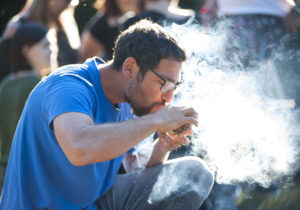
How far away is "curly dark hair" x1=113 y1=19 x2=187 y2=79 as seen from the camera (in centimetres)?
270

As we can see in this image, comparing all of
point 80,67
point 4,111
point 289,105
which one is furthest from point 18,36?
point 289,105

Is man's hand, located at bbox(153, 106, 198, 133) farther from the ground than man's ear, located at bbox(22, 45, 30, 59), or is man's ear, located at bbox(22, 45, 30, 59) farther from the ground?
man's hand, located at bbox(153, 106, 198, 133)

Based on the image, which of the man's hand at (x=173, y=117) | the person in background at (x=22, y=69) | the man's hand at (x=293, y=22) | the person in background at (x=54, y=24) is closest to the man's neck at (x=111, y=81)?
the man's hand at (x=173, y=117)

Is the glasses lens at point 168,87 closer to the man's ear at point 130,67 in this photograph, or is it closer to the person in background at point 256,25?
the man's ear at point 130,67

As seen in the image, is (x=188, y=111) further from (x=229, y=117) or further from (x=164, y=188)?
(x=229, y=117)

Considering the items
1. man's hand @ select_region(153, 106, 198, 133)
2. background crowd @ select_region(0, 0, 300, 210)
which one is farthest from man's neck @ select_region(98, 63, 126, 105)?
background crowd @ select_region(0, 0, 300, 210)

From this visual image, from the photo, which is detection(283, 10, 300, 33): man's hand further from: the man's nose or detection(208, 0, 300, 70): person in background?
the man's nose

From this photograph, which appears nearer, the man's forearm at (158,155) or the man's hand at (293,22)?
the man's forearm at (158,155)

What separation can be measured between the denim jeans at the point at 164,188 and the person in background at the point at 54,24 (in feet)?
7.79

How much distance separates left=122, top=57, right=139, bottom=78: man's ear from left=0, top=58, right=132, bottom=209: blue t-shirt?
0.16m

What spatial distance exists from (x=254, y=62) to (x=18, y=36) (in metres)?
2.05

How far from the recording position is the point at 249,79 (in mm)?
3693

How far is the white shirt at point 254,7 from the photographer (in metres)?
4.10

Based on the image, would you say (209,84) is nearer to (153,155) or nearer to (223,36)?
(223,36)
